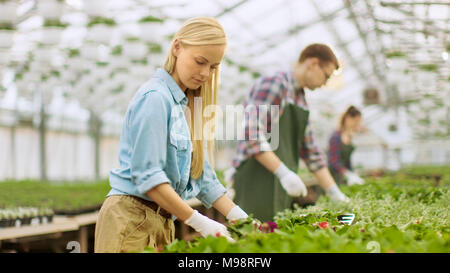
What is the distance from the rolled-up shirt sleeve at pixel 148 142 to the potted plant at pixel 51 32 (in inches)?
173

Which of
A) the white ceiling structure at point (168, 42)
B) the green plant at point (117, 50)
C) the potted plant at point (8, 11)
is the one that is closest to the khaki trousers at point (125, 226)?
the white ceiling structure at point (168, 42)

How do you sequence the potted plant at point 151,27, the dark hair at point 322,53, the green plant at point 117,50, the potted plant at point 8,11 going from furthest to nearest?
the green plant at point 117,50
the potted plant at point 151,27
the potted plant at point 8,11
the dark hair at point 322,53

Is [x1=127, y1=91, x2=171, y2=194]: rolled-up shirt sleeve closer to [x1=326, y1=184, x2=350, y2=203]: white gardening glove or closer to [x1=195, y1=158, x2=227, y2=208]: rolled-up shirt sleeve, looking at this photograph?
[x1=195, y1=158, x2=227, y2=208]: rolled-up shirt sleeve

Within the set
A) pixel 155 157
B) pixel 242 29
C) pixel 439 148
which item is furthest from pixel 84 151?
pixel 439 148

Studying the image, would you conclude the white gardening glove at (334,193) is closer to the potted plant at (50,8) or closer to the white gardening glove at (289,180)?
the white gardening glove at (289,180)

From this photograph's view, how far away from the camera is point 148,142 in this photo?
1274 mm

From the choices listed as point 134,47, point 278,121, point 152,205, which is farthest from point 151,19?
point 152,205

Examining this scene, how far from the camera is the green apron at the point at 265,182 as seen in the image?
102 inches

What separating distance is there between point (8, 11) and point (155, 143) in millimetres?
3579

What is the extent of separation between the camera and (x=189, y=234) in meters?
5.34

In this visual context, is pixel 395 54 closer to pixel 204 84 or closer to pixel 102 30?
pixel 102 30

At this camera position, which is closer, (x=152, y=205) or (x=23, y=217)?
(x=152, y=205)

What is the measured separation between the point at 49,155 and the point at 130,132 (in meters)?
15.0

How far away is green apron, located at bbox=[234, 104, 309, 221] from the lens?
2580 mm
